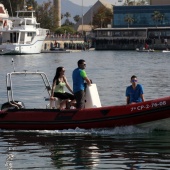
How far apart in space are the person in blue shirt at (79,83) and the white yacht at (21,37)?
84.9 meters

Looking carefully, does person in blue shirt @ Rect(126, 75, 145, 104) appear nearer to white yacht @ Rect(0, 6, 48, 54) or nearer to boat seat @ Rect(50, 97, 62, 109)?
boat seat @ Rect(50, 97, 62, 109)

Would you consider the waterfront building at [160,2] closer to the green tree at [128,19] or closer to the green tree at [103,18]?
the green tree at [103,18]

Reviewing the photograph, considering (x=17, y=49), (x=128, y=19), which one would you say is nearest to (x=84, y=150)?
(x=17, y=49)

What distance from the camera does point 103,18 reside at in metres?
172

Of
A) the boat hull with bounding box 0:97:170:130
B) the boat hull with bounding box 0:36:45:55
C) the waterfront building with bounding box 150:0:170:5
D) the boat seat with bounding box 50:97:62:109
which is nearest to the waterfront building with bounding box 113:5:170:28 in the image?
the waterfront building with bounding box 150:0:170:5

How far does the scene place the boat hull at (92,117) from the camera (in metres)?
18.5

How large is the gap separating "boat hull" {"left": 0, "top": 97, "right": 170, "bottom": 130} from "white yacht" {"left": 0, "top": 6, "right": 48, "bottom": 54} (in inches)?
3313

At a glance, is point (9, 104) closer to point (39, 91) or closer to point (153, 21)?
point (39, 91)

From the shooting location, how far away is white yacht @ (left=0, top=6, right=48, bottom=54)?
4112 inches

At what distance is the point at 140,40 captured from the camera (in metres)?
148

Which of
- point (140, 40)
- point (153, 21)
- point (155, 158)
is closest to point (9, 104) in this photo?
point (155, 158)

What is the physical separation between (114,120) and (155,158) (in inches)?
115

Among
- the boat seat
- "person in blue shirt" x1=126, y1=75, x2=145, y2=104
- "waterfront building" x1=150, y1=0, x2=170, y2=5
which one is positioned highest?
"waterfront building" x1=150, y1=0, x2=170, y2=5

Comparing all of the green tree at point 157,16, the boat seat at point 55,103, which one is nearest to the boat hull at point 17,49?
the green tree at point 157,16
